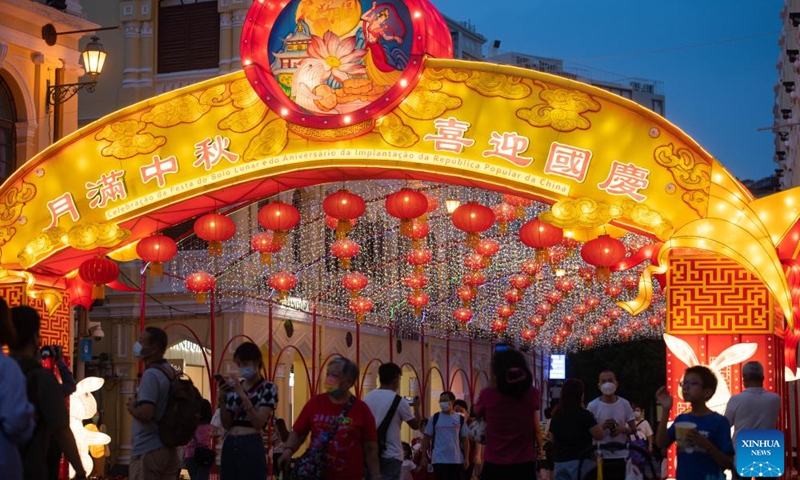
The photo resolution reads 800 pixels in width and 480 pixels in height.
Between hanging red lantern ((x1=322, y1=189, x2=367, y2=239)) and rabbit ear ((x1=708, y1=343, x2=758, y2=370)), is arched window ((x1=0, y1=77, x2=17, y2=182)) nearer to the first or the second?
hanging red lantern ((x1=322, y1=189, x2=367, y2=239))

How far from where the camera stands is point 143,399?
9625 mm

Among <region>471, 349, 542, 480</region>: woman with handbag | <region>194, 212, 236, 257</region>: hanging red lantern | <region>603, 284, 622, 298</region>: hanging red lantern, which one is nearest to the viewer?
<region>471, 349, 542, 480</region>: woman with handbag

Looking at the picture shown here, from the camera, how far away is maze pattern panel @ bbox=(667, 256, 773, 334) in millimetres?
13914

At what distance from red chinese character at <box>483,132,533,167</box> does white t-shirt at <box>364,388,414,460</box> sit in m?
4.15

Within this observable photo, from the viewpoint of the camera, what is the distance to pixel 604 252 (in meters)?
15.4

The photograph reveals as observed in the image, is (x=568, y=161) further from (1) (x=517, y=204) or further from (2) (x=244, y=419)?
(2) (x=244, y=419)

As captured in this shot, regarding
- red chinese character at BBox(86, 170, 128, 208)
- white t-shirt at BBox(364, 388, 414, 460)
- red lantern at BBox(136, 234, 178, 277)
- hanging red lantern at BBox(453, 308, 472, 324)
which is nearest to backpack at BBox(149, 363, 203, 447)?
white t-shirt at BBox(364, 388, 414, 460)

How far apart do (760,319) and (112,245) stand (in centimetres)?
776

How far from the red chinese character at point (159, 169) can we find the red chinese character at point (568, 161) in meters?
4.65

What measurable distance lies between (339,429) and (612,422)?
3982 mm

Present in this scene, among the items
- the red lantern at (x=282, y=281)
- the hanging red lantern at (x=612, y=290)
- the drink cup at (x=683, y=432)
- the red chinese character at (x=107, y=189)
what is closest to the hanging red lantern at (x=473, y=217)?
the red chinese character at (x=107, y=189)

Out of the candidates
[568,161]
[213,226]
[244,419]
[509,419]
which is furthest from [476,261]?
[244,419]

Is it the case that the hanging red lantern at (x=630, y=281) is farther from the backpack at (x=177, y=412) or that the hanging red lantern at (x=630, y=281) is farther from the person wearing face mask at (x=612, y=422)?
the backpack at (x=177, y=412)

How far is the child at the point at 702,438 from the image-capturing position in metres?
8.95
